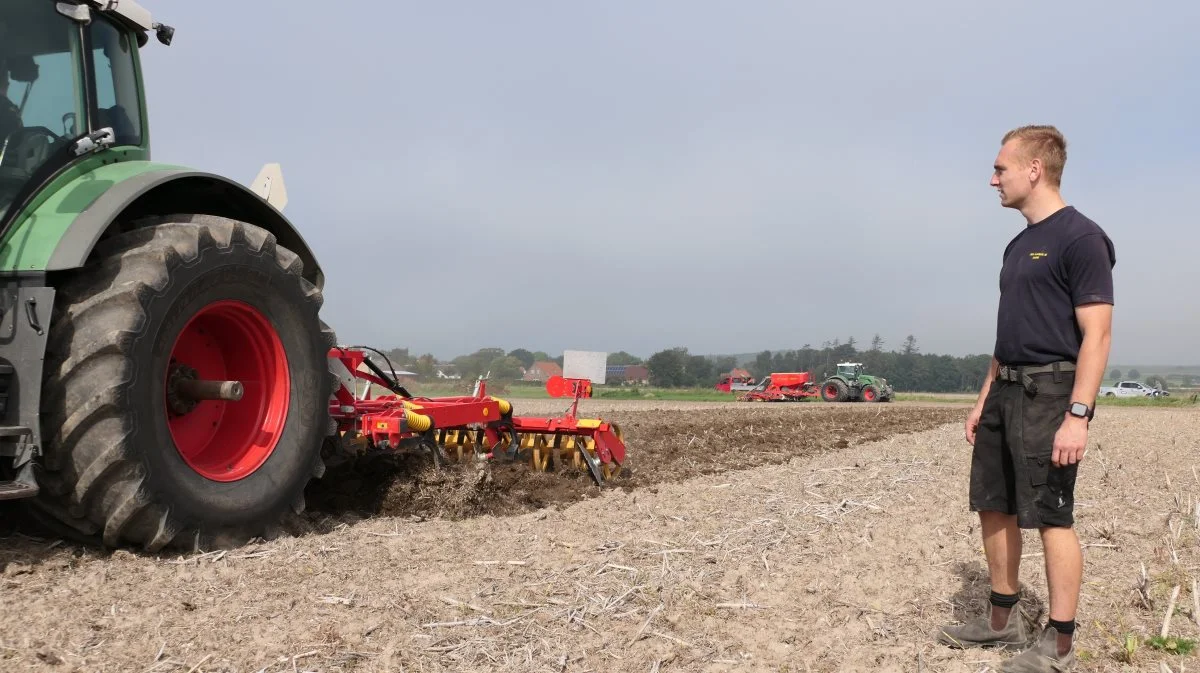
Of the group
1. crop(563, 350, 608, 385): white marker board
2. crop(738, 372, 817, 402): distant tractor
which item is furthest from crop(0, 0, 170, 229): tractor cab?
crop(738, 372, 817, 402): distant tractor

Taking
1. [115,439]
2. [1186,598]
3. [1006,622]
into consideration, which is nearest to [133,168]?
[115,439]

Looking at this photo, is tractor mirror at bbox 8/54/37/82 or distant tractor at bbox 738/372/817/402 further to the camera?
distant tractor at bbox 738/372/817/402

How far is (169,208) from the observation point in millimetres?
4078

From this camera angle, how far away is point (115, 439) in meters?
3.15

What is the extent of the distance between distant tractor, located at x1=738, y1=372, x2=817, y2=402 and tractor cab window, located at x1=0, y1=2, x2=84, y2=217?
1243 inches

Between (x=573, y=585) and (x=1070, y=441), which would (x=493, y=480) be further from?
(x=1070, y=441)

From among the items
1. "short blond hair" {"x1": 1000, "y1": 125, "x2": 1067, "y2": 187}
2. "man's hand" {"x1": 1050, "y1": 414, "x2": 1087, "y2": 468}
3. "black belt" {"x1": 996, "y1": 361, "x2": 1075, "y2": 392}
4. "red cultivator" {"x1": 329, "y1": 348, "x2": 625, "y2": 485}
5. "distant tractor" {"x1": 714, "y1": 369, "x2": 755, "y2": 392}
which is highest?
"short blond hair" {"x1": 1000, "y1": 125, "x2": 1067, "y2": 187}

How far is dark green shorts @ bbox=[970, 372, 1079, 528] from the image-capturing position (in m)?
2.76

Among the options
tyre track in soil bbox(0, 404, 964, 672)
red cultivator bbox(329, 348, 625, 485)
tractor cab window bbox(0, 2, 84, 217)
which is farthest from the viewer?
red cultivator bbox(329, 348, 625, 485)

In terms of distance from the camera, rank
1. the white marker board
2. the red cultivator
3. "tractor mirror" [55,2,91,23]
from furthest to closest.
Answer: the white marker board → the red cultivator → "tractor mirror" [55,2,91,23]

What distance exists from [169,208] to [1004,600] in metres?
4.13

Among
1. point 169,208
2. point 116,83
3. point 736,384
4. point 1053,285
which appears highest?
point 116,83

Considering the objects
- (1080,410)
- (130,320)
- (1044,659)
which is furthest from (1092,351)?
(130,320)

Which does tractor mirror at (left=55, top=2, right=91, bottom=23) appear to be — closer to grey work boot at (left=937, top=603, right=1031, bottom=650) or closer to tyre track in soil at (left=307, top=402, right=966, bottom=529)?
tyre track in soil at (left=307, top=402, right=966, bottom=529)
